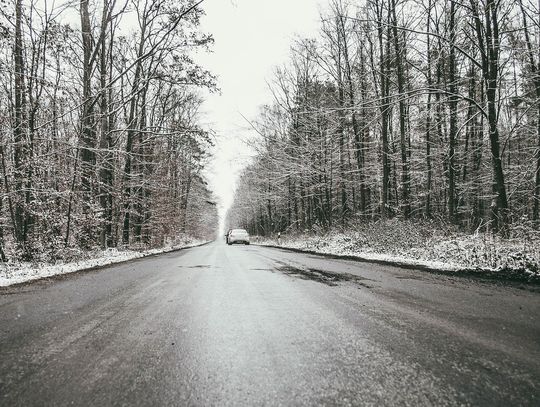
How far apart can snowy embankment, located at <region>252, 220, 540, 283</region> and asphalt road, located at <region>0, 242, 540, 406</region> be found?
5.71 ft

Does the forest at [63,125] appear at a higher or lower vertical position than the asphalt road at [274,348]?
higher

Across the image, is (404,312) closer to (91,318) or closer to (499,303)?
(499,303)

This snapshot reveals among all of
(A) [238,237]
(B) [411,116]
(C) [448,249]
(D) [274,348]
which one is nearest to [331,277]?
(D) [274,348]

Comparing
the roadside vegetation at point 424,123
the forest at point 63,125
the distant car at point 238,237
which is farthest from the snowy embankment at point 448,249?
the distant car at point 238,237

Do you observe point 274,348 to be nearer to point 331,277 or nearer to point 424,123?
point 331,277

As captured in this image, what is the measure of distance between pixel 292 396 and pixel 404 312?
2.26m

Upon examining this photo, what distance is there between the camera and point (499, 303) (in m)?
3.95

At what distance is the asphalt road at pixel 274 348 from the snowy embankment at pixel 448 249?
5.71ft

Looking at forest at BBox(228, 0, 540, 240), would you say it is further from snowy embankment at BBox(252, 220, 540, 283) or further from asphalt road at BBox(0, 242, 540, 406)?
asphalt road at BBox(0, 242, 540, 406)

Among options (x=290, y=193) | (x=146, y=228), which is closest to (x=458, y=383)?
(x=146, y=228)

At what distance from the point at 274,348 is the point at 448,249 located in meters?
8.29

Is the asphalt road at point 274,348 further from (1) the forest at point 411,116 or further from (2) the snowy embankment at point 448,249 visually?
(1) the forest at point 411,116

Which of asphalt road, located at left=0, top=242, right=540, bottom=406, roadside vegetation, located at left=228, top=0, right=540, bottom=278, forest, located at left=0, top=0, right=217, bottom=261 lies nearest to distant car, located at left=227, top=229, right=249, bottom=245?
roadside vegetation, located at left=228, top=0, right=540, bottom=278

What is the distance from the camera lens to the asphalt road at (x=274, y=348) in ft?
5.77
